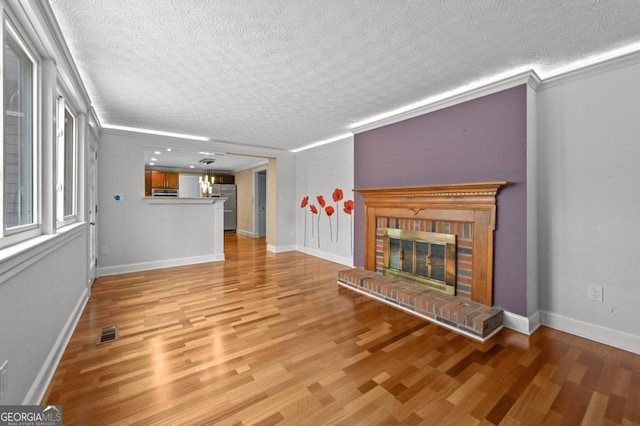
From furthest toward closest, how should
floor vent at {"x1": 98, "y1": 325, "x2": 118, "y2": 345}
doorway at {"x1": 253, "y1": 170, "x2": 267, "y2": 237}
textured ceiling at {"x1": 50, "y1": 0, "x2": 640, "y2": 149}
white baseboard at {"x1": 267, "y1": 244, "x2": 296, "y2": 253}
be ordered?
Result: doorway at {"x1": 253, "y1": 170, "x2": 267, "y2": 237} < white baseboard at {"x1": 267, "y1": 244, "x2": 296, "y2": 253} < floor vent at {"x1": 98, "y1": 325, "x2": 118, "y2": 345} < textured ceiling at {"x1": 50, "y1": 0, "x2": 640, "y2": 149}

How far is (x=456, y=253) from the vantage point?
9.96 ft

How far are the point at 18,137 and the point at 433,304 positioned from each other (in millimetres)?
3413

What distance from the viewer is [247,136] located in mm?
4965

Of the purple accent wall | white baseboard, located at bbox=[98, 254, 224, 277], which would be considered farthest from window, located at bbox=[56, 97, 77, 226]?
the purple accent wall

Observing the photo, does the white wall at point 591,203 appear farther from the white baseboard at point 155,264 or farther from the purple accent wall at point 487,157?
the white baseboard at point 155,264

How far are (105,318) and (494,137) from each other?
430 centimetres

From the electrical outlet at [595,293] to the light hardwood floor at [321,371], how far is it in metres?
0.37

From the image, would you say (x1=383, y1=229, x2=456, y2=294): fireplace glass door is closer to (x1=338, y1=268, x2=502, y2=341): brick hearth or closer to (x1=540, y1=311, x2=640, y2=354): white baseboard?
(x1=338, y1=268, x2=502, y2=341): brick hearth

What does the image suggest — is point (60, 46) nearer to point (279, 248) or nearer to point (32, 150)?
point (32, 150)

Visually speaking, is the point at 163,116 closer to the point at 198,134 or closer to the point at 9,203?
the point at 198,134

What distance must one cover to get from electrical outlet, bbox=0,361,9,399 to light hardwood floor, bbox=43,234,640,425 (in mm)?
404

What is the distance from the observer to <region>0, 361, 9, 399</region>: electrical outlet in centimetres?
121
